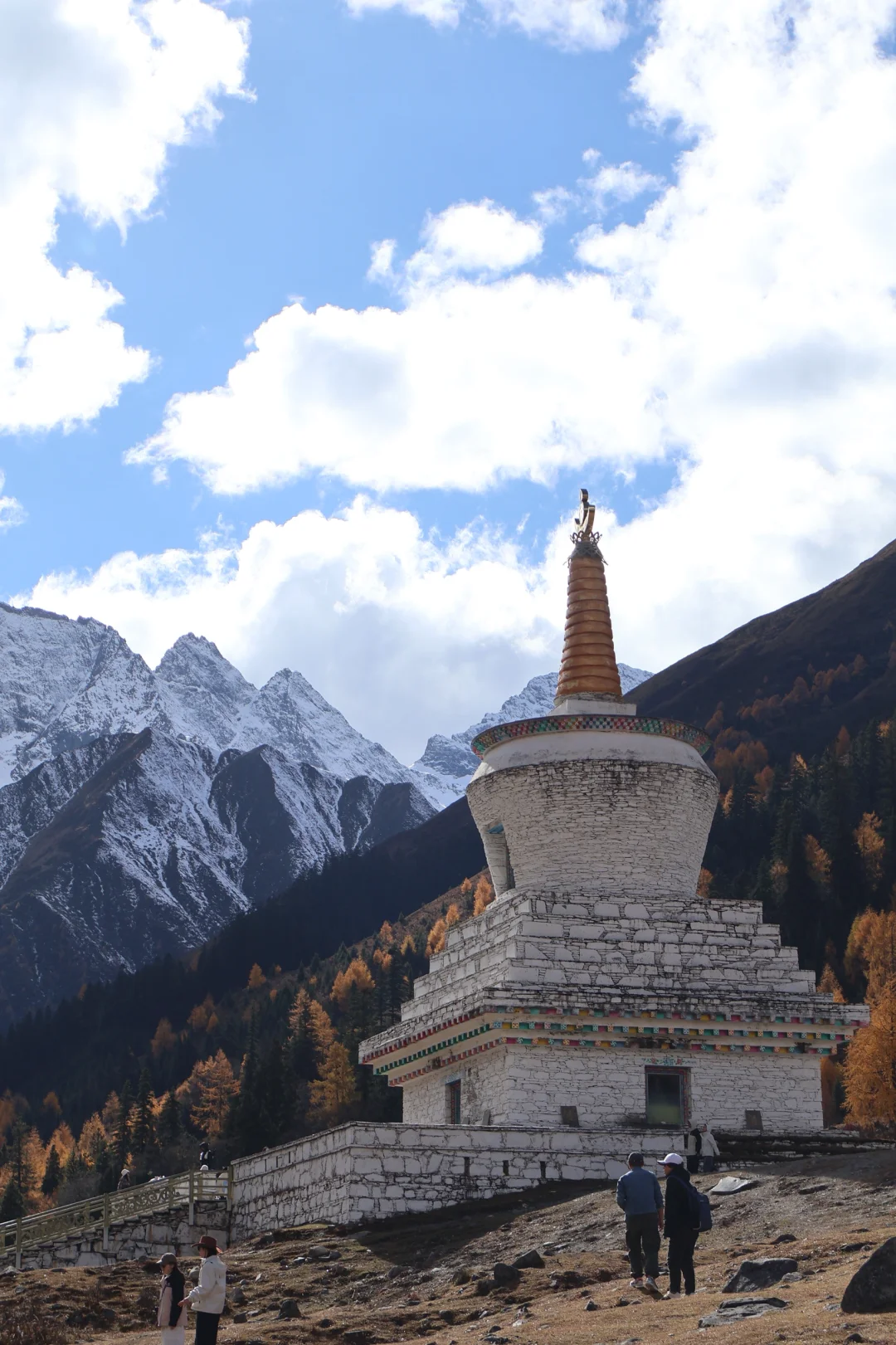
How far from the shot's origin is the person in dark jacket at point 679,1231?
56.5 feet

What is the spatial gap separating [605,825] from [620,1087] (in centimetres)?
445

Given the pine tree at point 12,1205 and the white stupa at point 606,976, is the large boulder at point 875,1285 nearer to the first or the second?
the white stupa at point 606,976

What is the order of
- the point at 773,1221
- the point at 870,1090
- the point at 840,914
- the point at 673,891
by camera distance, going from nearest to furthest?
the point at 773,1221 → the point at 673,891 → the point at 870,1090 → the point at 840,914

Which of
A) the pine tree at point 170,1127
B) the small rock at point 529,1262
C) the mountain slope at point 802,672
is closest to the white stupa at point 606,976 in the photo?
the small rock at point 529,1262

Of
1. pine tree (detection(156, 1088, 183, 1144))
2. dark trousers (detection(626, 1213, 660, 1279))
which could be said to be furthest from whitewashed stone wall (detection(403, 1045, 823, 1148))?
pine tree (detection(156, 1088, 183, 1144))

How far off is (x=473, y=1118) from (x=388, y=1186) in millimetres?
4207

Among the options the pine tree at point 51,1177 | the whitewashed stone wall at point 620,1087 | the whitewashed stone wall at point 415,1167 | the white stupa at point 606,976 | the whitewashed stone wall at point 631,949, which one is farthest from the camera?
the pine tree at point 51,1177

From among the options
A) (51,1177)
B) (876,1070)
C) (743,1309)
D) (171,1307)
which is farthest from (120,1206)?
(51,1177)

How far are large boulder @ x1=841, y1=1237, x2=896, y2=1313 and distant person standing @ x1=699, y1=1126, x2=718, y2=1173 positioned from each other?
11357 millimetres

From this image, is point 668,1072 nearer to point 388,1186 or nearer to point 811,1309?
point 388,1186

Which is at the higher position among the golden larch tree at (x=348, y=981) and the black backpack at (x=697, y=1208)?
the golden larch tree at (x=348, y=981)

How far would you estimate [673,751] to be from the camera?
31375 mm

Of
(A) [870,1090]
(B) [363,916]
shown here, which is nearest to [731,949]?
(A) [870,1090]

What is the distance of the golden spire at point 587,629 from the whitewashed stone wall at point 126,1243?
1150 centimetres
